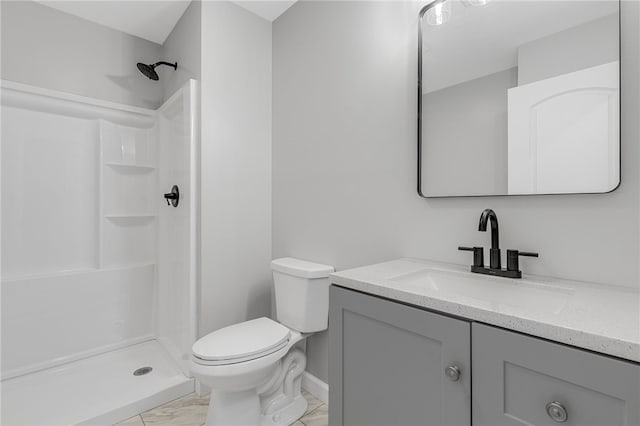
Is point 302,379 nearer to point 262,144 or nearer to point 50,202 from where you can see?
point 262,144

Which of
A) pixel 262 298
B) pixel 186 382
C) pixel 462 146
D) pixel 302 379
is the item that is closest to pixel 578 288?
pixel 462 146

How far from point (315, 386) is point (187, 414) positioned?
706 millimetres

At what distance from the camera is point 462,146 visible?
1.25m

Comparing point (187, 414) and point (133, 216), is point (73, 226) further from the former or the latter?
point (187, 414)

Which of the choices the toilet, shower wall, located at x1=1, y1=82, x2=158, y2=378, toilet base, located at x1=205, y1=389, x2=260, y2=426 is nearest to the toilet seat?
the toilet

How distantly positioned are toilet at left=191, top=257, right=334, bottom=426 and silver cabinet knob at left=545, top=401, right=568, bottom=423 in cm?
111

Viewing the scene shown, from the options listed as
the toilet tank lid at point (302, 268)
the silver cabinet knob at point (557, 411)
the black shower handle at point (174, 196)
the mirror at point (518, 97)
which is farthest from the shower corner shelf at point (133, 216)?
→ the silver cabinet knob at point (557, 411)

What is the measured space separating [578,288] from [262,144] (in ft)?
6.00

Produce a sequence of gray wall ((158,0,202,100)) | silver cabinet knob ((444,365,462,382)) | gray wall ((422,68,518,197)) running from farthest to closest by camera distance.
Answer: gray wall ((158,0,202,100)) < gray wall ((422,68,518,197)) < silver cabinet knob ((444,365,462,382))

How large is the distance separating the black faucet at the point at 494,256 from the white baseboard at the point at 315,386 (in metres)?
1.18

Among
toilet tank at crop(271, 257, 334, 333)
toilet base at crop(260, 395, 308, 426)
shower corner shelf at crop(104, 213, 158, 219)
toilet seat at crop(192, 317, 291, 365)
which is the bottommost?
toilet base at crop(260, 395, 308, 426)

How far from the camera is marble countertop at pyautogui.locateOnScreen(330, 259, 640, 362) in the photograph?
23.0 inches

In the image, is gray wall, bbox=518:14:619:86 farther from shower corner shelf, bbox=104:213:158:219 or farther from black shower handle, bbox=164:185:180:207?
shower corner shelf, bbox=104:213:158:219

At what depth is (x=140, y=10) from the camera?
207cm
